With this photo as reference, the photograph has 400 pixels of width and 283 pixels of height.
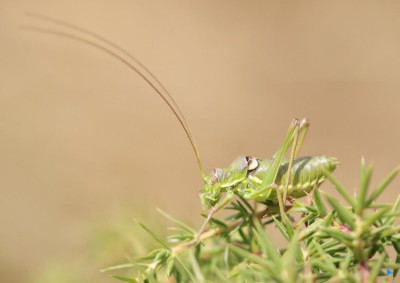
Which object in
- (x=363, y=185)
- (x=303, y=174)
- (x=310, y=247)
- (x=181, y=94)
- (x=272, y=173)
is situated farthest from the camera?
(x=181, y=94)

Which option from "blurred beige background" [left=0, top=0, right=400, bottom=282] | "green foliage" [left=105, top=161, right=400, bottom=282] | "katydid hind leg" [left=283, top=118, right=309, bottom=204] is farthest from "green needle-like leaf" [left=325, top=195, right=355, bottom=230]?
"blurred beige background" [left=0, top=0, right=400, bottom=282]

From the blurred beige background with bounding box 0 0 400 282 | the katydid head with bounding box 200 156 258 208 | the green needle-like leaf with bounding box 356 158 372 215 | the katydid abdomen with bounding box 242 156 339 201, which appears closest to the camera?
the green needle-like leaf with bounding box 356 158 372 215

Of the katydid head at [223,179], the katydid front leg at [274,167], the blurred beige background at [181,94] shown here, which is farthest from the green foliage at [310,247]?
the blurred beige background at [181,94]

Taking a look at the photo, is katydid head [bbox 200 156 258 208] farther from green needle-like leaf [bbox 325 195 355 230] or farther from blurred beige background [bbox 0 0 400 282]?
blurred beige background [bbox 0 0 400 282]

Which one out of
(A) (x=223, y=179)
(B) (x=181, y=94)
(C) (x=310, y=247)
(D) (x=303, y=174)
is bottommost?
(C) (x=310, y=247)

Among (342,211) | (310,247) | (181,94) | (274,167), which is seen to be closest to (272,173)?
(274,167)

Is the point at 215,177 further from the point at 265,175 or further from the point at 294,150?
the point at 294,150
